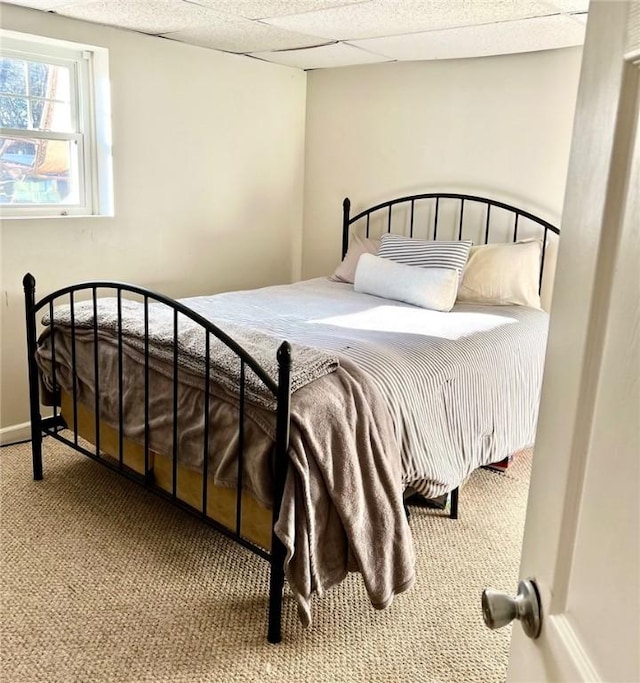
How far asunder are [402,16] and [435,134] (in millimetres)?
1091

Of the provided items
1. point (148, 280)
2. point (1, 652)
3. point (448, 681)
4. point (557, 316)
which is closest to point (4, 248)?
point (148, 280)

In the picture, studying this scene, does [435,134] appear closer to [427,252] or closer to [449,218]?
[449,218]

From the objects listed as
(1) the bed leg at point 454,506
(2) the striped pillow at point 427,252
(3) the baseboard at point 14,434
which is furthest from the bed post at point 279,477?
(3) the baseboard at point 14,434

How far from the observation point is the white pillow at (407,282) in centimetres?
312

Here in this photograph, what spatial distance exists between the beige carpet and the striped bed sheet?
12.7 inches

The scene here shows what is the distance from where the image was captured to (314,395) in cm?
190

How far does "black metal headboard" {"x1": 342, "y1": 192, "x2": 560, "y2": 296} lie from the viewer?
3465 millimetres

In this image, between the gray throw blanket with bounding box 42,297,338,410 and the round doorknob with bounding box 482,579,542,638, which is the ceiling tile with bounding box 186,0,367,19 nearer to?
the gray throw blanket with bounding box 42,297,338,410

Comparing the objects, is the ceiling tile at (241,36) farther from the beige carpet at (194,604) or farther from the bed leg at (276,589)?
the bed leg at (276,589)

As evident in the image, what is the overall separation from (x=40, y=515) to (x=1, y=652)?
0.74 meters

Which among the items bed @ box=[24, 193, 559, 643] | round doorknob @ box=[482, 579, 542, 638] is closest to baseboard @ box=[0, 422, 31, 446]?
bed @ box=[24, 193, 559, 643]

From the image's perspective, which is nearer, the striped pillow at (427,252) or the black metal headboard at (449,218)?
the striped pillow at (427,252)

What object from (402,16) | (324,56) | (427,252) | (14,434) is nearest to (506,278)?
(427,252)

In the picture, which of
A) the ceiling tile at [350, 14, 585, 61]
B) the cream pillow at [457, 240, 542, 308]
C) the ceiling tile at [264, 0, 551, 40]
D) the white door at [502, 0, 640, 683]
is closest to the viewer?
the white door at [502, 0, 640, 683]
